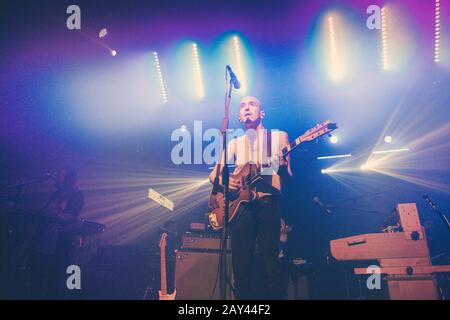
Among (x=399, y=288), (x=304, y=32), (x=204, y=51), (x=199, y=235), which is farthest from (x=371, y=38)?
(x=199, y=235)

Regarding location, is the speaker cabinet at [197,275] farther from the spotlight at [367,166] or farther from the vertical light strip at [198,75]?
the spotlight at [367,166]

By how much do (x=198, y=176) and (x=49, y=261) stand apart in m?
3.44

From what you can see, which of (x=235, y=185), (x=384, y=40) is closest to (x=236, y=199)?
(x=235, y=185)

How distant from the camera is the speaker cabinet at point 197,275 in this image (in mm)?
3434

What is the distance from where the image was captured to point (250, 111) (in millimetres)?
3469

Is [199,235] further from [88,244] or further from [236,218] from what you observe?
[88,244]

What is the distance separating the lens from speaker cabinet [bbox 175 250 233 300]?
11.3ft

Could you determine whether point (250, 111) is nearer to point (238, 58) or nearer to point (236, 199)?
point (236, 199)

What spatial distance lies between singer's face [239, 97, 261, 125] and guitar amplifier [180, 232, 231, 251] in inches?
59.6

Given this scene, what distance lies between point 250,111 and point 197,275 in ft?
6.71

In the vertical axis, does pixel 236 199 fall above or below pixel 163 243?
above

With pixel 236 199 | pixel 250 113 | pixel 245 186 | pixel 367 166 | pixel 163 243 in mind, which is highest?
pixel 367 166

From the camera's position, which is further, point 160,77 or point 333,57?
point 160,77

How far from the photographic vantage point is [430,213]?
6.34 metres
